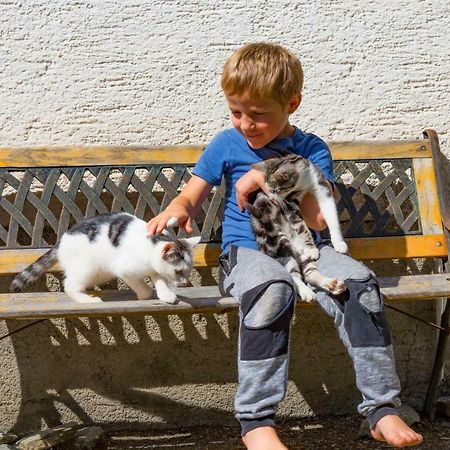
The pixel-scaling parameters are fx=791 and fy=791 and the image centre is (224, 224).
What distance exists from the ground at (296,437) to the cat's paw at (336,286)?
110 cm

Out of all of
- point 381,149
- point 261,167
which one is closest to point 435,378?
point 381,149

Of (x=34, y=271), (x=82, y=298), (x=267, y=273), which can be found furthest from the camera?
(x=34, y=271)

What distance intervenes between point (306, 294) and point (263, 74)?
2.51 feet

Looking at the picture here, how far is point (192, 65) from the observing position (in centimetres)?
367

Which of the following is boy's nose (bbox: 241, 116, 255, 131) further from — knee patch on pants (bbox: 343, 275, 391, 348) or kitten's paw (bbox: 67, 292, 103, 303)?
kitten's paw (bbox: 67, 292, 103, 303)

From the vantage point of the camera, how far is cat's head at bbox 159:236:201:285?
2.85 m

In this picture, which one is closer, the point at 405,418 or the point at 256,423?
the point at 256,423

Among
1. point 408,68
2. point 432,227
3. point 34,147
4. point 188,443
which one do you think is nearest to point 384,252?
point 432,227

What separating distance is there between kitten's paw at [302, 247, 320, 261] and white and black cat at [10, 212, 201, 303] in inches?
16.2

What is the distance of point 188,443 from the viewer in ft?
11.5

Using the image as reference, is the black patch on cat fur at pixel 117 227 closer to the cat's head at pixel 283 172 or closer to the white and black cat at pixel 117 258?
the white and black cat at pixel 117 258

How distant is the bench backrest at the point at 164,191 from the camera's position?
3.39m

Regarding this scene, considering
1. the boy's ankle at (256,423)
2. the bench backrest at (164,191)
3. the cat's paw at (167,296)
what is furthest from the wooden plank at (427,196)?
the boy's ankle at (256,423)

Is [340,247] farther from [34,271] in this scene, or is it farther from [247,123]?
Answer: [34,271]
